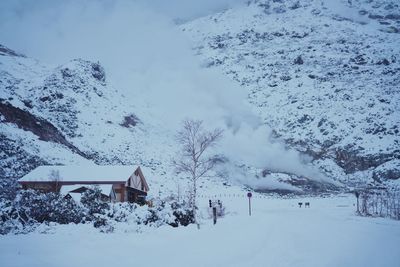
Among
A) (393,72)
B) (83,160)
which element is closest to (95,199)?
(83,160)

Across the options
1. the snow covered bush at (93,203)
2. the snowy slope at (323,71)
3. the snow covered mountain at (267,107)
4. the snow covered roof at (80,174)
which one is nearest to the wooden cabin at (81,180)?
the snow covered roof at (80,174)

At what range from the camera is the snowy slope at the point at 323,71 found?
62438 millimetres

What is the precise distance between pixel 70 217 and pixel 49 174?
2129cm

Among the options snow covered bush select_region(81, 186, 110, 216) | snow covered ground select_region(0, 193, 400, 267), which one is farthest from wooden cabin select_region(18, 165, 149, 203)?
snow covered ground select_region(0, 193, 400, 267)

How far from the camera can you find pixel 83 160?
164 feet

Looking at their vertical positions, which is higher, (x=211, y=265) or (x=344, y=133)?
(x=344, y=133)

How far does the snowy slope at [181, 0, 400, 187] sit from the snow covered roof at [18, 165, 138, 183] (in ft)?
124

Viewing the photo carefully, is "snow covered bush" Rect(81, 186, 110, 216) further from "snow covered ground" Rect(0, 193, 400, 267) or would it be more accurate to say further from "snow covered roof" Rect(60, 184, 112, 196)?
"snow covered roof" Rect(60, 184, 112, 196)

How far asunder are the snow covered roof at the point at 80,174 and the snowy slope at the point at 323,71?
37653mm

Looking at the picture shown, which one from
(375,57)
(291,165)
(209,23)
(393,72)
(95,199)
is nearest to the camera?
(95,199)

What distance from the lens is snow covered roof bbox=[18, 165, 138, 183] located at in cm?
3366

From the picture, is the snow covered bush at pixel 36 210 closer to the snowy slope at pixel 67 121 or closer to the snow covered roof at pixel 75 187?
the snow covered roof at pixel 75 187

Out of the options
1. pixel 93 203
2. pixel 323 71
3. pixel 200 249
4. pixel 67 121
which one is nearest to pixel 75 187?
pixel 93 203

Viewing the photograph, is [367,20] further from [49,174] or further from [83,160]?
[49,174]
